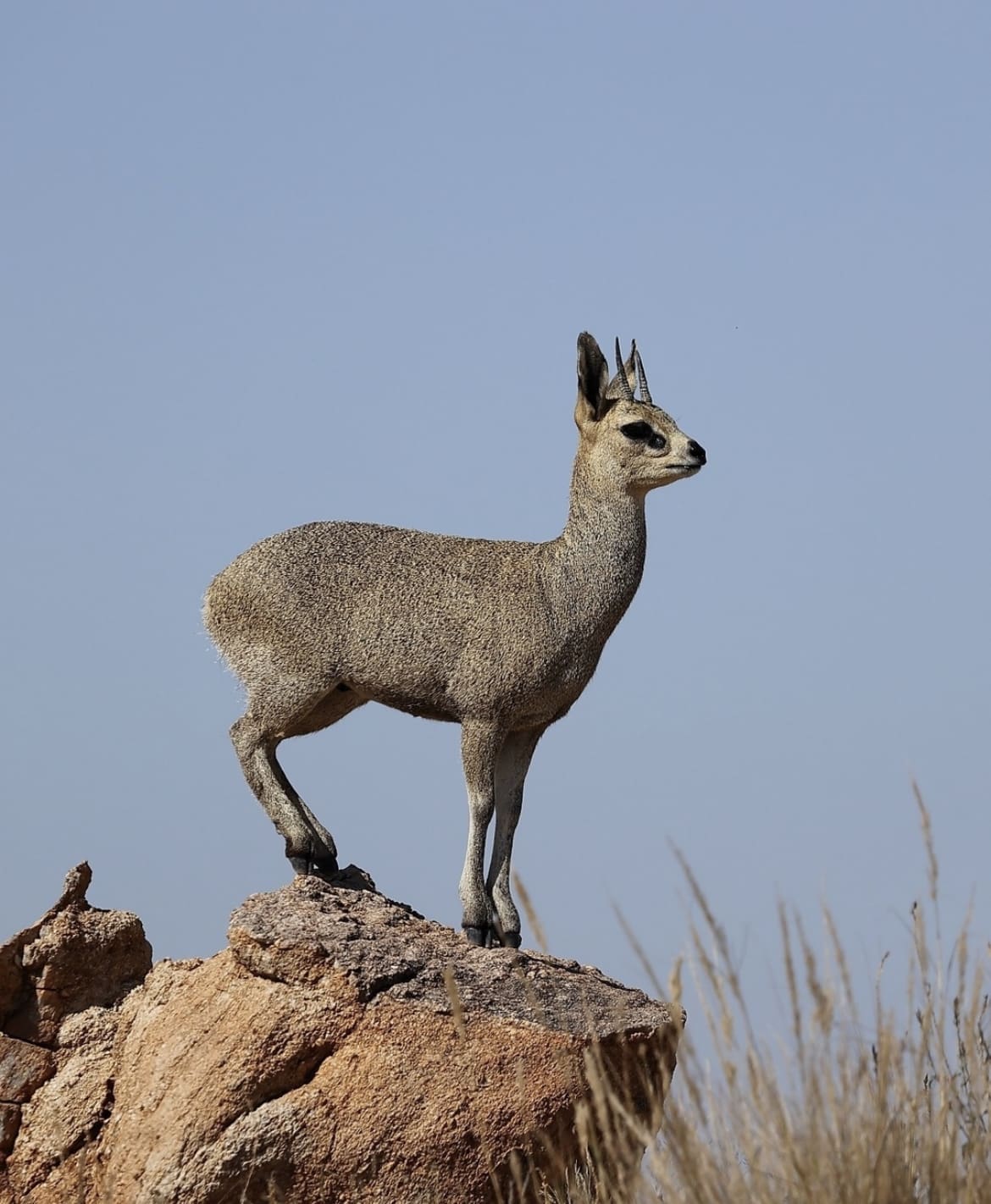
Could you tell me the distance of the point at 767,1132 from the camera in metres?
5.20

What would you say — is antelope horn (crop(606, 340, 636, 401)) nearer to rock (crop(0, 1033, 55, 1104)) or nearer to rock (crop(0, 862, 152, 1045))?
rock (crop(0, 862, 152, 1045))

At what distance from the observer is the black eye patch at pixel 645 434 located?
1007cm

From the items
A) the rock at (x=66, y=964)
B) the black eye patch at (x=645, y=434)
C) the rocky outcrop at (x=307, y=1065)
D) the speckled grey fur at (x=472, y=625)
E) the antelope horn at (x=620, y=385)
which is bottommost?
the rocky outcrop at (x=307, y=1065)

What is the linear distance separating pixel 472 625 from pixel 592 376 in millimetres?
1704

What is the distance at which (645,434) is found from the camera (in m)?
10.1

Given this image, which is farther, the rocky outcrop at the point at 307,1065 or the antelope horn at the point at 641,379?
the antelope horn at the point at 641,379

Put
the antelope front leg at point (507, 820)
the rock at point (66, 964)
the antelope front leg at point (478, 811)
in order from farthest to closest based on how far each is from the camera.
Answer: the antelope front leg at point (507, 820)
the antelope front leg at point (478, 811)
the rock at point (66, 964)

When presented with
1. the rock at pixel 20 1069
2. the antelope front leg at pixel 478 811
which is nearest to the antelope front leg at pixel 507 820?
the antelope front leg at pixel 478 811

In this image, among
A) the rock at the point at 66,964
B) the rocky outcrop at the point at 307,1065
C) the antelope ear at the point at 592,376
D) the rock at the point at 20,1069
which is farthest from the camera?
the antelope ear at the point at 592,376

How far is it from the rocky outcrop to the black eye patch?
10.3 ft

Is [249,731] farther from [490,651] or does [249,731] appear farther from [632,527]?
[632,527]

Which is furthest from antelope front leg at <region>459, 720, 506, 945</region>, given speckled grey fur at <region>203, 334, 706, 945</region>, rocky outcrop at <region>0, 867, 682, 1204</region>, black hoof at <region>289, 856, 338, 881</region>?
black hoof at <region>289, 856, 338, 881</region>

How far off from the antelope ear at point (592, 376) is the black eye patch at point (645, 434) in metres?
0.23

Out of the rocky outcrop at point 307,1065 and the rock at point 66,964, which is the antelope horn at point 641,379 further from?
the rock at point 66,964
